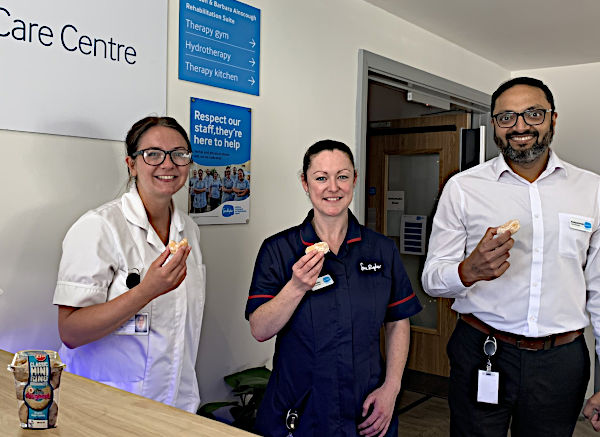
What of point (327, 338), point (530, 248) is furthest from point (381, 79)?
point (327, 338)

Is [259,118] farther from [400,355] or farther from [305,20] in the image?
[400,355]

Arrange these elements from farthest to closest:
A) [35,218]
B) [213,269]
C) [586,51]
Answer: [586,51], [213,269], [35,218]

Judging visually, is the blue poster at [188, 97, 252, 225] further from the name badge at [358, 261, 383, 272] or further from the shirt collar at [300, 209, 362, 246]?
the name badge at [358, 261, 383, 272]

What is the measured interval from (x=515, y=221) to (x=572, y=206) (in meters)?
0.31

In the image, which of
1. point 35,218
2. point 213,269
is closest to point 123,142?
point 35,218

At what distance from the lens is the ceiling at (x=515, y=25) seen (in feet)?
11.8

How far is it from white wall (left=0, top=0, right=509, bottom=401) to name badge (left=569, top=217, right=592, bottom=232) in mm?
1389

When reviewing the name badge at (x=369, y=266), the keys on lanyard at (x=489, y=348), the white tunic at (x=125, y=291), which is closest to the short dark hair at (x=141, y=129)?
the white tunic at (x=125, y=291)

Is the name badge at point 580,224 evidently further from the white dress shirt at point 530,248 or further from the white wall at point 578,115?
the white wall at point 578,115

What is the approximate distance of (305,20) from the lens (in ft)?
10.3

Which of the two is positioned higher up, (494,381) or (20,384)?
(20,384)

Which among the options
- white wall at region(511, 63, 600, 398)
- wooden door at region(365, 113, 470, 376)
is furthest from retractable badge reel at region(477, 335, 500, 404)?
white wall at region(511, 63, 600, 398)

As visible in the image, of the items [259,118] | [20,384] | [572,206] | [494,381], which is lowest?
[494,381]

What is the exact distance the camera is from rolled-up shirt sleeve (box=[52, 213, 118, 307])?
1.64 meters
